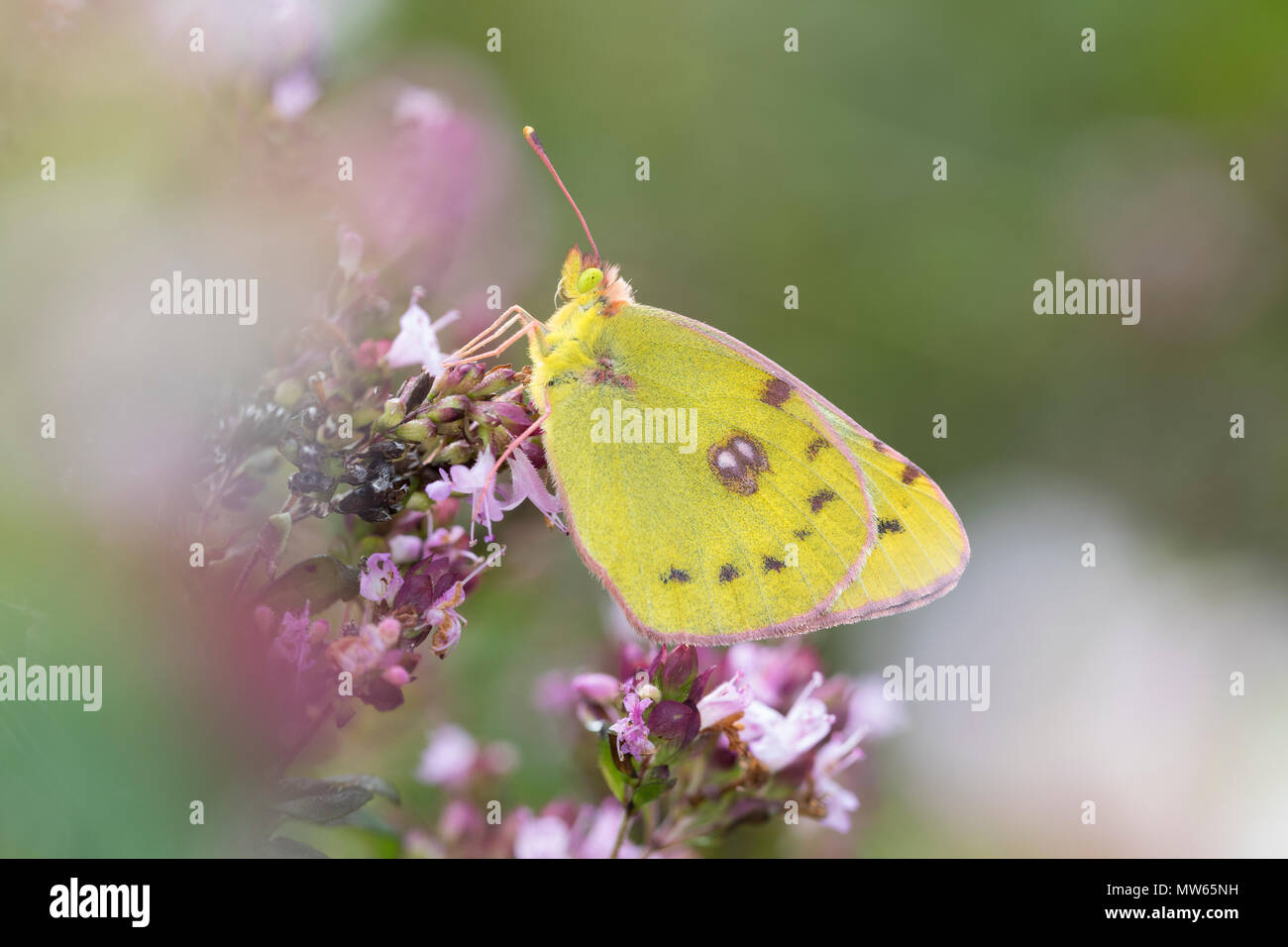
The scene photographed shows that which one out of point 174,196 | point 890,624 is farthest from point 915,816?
point 174,196

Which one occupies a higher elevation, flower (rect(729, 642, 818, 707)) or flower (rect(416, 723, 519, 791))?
flower (rect(729, 642, 818, 707))

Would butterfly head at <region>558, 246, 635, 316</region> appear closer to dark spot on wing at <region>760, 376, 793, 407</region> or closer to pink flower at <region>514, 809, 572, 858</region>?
dark spot on wing at <region>760, 376, 793, 407</region>

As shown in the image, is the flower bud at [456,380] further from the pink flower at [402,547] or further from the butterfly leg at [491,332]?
the pink flower at [402,547]

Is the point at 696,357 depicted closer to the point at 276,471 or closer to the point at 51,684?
the point at 276,471

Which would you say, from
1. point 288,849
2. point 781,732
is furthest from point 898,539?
point 288,849

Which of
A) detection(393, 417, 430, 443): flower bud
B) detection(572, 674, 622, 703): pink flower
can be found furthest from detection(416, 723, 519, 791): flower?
detection(393, 417, 430, 443): flower bud

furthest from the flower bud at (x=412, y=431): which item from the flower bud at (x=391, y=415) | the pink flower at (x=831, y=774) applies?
the pink flower at (x=831, y=774)

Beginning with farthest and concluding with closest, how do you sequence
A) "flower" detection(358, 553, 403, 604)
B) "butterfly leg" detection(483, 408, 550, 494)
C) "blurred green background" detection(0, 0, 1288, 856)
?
"blurred green background" detection(0, 0, 1288, 856) → "butterfly leg" detection(483, 408, 550, 494) → "flower" detection(358, 553, 403, 604)
